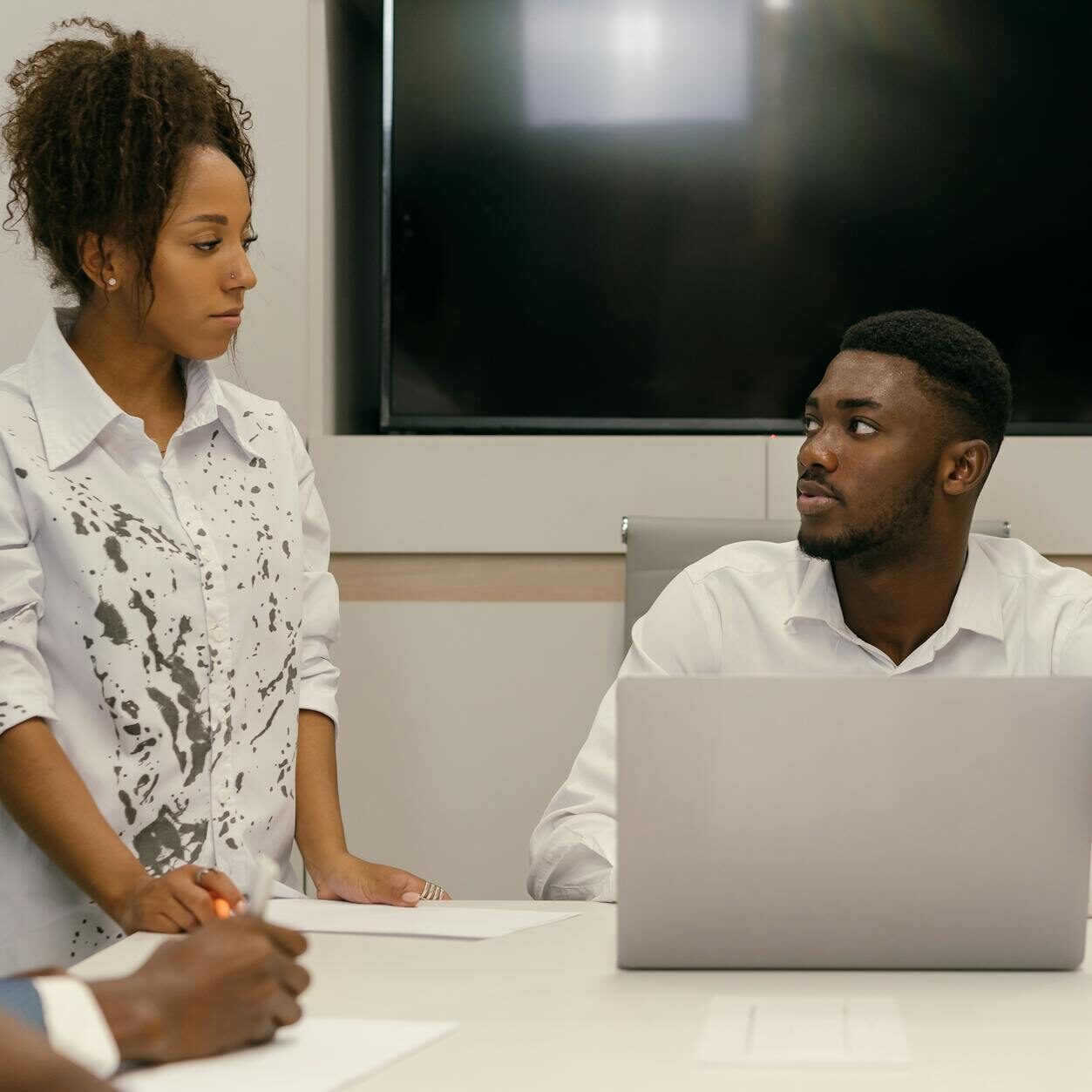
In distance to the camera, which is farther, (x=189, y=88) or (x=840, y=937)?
(x=189, y=88)

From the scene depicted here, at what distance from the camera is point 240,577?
5.50 feet

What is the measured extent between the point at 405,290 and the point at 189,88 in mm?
799

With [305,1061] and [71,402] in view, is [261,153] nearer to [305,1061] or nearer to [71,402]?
[71,402]

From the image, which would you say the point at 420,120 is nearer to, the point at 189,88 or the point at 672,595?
the point at 189,88

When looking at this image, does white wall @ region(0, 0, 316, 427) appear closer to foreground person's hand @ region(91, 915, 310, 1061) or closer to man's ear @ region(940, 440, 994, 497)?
man's ear @ region(940, 440, 994, 497)

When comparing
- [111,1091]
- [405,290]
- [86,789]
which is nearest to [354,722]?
[405,290]

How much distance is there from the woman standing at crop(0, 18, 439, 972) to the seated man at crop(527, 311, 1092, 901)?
0.47 metres

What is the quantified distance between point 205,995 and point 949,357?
4.35ft

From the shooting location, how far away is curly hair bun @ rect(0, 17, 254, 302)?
169 cm

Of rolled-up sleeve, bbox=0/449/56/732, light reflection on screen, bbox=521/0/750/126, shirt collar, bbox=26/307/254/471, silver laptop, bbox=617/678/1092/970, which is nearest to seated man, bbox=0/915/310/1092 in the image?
silver laptop, bbox=617/678/1092/970

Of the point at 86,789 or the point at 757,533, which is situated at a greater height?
the point at 757,533

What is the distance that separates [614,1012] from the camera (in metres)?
1.01

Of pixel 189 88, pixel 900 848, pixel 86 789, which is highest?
pixel 189 88

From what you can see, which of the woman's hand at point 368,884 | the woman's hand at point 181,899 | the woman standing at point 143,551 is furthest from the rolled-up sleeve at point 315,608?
the woman's hand at point 181,899
